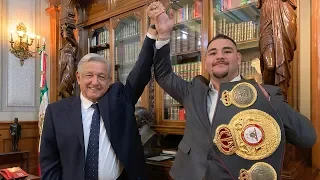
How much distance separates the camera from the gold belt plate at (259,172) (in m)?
1.04

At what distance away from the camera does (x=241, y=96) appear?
1.11m

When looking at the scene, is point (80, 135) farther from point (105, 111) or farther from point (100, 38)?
point (100, 38)

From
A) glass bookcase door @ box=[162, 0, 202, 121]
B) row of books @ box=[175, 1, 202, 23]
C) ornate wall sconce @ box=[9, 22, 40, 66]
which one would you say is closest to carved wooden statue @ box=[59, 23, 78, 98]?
glass bookcase door @ box=[162, 0, 202, 121]

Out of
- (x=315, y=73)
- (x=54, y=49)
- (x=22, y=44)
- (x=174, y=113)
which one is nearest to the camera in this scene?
(x=315, y=73)

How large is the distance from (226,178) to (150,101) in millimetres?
1634

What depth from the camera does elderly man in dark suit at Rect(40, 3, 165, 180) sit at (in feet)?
4.62

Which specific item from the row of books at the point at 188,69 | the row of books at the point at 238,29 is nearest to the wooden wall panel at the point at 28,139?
the row of books at the point at 188,69

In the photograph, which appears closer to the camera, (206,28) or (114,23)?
(206,28)

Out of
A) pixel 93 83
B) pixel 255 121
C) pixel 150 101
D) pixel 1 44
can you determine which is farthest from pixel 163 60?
pixel 1 44

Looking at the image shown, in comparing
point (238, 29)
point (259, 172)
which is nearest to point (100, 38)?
point (238, 29)

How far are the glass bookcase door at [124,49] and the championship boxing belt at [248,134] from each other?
→ 1988mm

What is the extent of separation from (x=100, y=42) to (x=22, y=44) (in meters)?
1.85

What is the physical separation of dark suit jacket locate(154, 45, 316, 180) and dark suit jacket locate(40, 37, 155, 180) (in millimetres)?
177

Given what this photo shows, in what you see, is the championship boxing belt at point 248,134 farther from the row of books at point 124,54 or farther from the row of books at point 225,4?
the row of books at point 124,54
